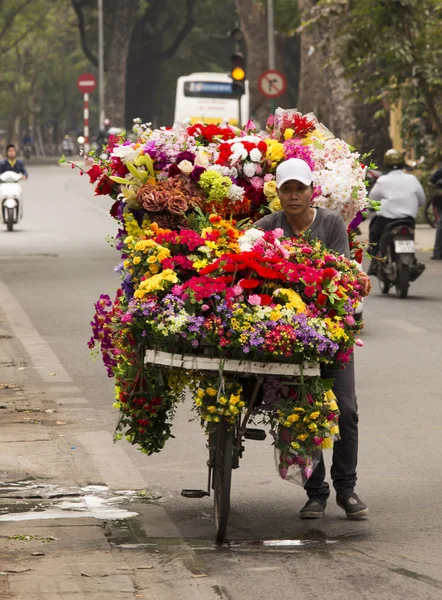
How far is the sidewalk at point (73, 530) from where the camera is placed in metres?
6.25

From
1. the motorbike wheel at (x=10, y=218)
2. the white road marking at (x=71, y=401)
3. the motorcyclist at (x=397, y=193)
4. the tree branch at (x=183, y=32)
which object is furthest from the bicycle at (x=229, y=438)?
the tree branch at (x=183, y=32)

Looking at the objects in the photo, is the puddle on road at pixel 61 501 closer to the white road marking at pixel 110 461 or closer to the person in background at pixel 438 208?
the white road marking at pixel 110 461

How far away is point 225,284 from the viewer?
705 centimetres

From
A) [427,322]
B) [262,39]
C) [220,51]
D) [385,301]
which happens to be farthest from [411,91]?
[220,51]

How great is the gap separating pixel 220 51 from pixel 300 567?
74679 millimetres

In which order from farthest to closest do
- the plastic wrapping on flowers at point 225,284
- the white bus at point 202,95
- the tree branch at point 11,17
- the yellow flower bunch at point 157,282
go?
the tree branch at point 11,17 → the white bus at point 202,95 → the yellow flower bunch at point 157,282 → the plastic wrapping on flowers at point 225,284

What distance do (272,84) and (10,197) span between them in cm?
695

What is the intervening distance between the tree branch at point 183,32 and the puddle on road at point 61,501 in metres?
64.6

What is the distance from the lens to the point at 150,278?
7.19m

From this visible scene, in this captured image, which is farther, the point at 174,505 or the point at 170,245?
the point at 174,505

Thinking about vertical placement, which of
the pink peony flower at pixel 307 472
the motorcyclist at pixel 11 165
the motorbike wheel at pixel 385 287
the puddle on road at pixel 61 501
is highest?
the pink peony flower at pixel 307 472

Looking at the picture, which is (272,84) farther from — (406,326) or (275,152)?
(275,152)

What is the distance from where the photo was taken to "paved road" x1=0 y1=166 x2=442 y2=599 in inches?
255

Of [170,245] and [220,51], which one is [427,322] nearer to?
[170,245]
